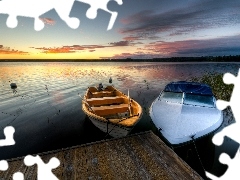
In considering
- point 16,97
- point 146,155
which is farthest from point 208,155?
point 16,97

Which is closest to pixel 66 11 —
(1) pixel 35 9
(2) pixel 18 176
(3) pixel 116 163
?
(1) pixel 35 9

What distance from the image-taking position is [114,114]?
11.5 meters

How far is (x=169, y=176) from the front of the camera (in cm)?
524

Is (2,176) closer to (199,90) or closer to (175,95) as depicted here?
(175,95)

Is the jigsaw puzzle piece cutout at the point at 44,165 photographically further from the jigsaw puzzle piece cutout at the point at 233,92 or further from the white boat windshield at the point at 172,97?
the white boat windshield at the point at 172,97

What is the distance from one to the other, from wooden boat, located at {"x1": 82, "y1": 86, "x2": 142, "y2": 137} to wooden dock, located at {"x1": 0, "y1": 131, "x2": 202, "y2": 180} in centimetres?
205

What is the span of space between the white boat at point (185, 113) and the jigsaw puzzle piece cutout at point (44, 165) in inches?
193

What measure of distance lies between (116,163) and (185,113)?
465 cm

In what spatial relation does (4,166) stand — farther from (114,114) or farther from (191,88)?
(191,88)

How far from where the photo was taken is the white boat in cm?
793

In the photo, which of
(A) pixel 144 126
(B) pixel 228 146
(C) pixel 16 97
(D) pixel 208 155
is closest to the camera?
(D) pixel 208 155

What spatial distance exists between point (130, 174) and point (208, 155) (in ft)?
19.1

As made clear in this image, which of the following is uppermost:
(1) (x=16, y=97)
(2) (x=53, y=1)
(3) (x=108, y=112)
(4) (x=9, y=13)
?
(2) (x=53, y=1)

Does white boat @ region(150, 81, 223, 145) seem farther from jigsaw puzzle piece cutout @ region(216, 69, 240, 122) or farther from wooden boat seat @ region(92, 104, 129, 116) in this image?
jigsaw puzzle piece cutout @ region(216, 69, 240, 122)
